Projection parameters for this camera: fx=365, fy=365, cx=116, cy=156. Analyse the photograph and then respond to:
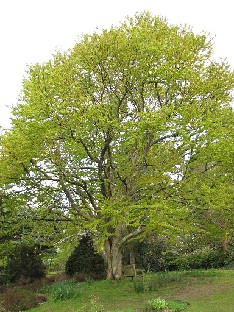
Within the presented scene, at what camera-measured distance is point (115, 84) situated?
16.1m

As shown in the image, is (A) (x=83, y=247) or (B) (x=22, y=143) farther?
(A) (x=83, y=247)

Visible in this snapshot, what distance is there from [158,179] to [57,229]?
607cm

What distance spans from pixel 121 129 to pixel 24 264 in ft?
33.9

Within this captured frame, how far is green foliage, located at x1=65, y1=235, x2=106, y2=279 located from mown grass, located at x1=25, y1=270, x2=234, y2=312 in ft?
10.9

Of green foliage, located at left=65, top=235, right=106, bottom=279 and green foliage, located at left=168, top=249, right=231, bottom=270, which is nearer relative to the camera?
green foliage, located at left=65, top=235, right=106, bottom=279

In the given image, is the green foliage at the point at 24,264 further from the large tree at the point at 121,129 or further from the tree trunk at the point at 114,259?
the tree trunk at the point at 114,259

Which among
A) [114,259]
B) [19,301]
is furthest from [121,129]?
[19,301]

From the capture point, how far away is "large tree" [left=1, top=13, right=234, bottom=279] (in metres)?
14.0

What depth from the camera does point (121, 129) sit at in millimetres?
13852

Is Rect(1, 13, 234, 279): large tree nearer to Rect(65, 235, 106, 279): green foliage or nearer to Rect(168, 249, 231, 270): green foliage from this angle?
Rect(65, 235, 106, 279): green foliage

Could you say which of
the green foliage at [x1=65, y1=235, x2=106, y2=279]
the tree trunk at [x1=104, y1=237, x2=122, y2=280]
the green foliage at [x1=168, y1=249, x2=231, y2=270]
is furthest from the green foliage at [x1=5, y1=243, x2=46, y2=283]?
the green foliage at [x1=168, y1=249, x2=231, y2=270]

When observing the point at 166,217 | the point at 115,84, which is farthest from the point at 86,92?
the point at 166,217

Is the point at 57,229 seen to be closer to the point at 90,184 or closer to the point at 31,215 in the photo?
the point at 31,215

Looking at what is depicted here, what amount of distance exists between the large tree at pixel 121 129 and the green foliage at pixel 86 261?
8.51 ft
